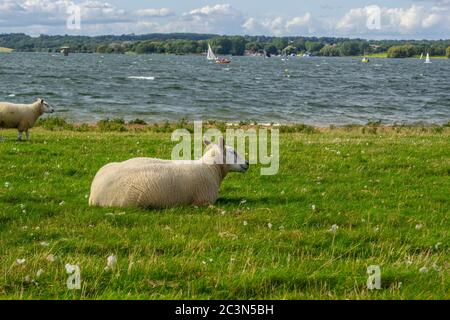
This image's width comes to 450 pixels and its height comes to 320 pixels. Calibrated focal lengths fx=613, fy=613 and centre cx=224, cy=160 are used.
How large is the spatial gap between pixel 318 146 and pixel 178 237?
41.8 feet

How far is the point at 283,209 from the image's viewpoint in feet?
38.1

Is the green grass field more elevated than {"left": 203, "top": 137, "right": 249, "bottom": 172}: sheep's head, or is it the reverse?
{"left": 203, "top": 137, "right": 249, "bottom": 172}: sheep's head

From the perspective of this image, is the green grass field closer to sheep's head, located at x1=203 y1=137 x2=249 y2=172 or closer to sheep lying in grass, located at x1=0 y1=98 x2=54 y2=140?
sheep's head, located at x1=203 y1=137 x2=249 y2=172

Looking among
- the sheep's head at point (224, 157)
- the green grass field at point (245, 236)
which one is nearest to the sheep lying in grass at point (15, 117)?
the green grass field at point (245, 236)

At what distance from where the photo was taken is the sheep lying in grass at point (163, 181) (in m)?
11.6

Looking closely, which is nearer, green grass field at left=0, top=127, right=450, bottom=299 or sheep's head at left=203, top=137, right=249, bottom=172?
green grass field at left=0, top=127, right=450, bottom=299

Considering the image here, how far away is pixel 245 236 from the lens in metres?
9.37

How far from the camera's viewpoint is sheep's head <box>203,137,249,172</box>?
13094mm

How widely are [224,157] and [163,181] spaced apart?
1.76 meters

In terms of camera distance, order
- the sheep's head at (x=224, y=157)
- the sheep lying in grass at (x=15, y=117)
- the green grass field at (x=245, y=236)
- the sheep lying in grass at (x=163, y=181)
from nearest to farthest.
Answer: the green grass field at (x=245, y=236) → the sheep lying in grass at (x=163, y=181) → the sheep's head at (x=224, y=157) → the sheep lying in grass at (x=15, y=117)

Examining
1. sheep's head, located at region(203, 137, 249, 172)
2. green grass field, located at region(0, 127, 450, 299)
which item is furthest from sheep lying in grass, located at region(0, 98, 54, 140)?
sheep's head, located at region(203, 137, 249, 172)

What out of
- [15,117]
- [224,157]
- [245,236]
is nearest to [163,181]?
[224,157]

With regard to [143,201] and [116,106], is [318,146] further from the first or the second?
[116,106]

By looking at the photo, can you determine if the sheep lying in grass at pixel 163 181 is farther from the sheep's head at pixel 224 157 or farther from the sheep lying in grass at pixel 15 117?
the sheep lying in grass at pixel 15 117
